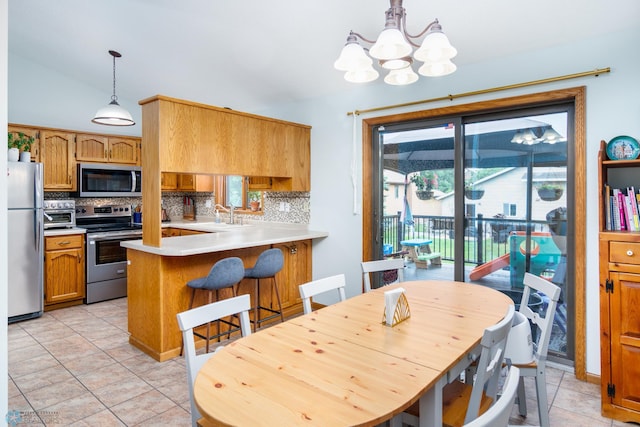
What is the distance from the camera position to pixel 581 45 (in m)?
2.78

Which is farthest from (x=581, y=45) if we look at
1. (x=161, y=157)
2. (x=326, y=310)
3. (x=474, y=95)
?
(x=161, y=157)

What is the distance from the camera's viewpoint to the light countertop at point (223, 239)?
3.15 metres

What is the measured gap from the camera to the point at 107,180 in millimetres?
5266

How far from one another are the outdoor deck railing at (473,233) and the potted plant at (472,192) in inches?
7.2

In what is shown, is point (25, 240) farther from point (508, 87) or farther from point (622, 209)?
point (622, 209)

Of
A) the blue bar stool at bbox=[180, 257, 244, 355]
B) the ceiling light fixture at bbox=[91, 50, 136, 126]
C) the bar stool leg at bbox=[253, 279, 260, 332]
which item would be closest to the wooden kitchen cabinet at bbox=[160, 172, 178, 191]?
the ceiling light fixture at bbox=[91, 50, 136, 126]

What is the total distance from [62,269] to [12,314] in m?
0.67

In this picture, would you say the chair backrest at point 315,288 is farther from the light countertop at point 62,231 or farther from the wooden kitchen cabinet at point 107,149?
the wooden kitchen cabinet at point 107,149

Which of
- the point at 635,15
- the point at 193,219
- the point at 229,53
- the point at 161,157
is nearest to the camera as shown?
the point at 635,15

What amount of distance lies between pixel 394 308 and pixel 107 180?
485 cm

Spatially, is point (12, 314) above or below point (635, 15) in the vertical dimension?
below

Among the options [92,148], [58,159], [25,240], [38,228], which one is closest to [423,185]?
[38,228]

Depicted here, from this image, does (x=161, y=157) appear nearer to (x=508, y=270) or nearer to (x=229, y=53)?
(x=229, y=53)

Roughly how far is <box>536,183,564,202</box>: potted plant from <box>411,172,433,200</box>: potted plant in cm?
92
